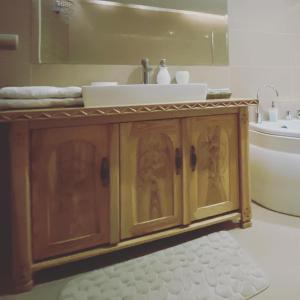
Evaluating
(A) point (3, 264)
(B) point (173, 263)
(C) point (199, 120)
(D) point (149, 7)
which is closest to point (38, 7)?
(D) point (149, 7)

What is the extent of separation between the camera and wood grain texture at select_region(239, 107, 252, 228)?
60.8 inches

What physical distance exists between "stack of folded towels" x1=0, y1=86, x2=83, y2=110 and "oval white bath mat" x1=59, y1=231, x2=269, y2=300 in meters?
0.75

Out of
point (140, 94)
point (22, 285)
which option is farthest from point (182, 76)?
point (22, 285)

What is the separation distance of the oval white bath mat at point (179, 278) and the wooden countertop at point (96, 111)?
69cm

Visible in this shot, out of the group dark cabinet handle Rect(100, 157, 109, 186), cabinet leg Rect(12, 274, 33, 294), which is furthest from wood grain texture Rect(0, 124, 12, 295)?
dark cabinet handle Rect(100, 157, 109, 186)

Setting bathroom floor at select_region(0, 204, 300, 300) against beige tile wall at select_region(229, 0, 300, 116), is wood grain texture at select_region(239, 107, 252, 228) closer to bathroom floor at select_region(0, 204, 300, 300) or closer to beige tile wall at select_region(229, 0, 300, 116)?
bathroom floor at select_region(0, 204, 300, 300)

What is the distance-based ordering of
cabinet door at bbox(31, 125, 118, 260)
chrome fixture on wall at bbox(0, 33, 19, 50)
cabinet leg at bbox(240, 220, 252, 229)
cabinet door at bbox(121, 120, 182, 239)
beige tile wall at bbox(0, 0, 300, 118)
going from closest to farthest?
chrome fixture on wall at bbox(0, 33, 19, 50)
cabinet door at bbox(31, 125, 118, 260)
cabinet door at bbox(121, 120, 182, 239)
beige tile wall at bbox(0, 0, 300, 118)
cabinet leg at bbox(240, 220, 252, 229)

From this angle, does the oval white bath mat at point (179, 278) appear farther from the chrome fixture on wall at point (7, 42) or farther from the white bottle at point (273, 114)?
the white bottle at point (273, 114)

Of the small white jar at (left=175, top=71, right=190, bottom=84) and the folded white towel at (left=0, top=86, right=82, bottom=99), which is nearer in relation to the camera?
the folded white towel at (left=0, top=86, right=82, bottom=99)

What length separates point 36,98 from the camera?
114cm

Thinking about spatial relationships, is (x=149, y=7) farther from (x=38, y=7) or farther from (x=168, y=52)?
(x=38, y=7)

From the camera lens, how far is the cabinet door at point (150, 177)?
1300mm

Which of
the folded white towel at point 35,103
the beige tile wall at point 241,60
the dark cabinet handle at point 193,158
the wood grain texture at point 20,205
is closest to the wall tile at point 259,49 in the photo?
the beige tile wall at point 241,60

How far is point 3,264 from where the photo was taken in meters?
1.34
